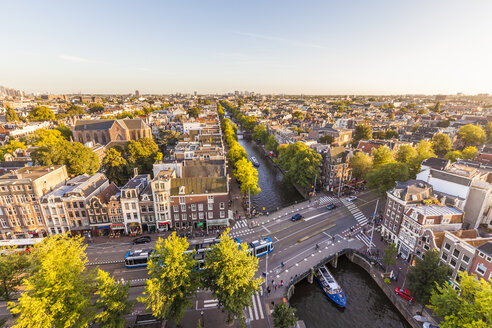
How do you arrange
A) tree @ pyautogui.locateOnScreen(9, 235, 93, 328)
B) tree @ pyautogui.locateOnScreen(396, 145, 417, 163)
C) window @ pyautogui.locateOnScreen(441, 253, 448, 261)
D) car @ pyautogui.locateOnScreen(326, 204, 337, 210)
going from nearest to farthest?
tree @ pyautogui.locateOnScreen(9, 235, 93, 328), window @ pyautogui.locateOnScreen(441, 253, 448, 261), car @ pyautogui.locateOnScreen(326, 204, 337, 210), tree @ pyautogui.locateOnScreen(396, 145, 417, 163)

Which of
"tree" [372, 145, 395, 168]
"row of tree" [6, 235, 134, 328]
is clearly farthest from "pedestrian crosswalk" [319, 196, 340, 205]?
"row of tree" [6, 235, 134, 328]

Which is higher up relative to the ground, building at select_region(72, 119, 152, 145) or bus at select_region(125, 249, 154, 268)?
building at select_region(72, 119, 152, 145)

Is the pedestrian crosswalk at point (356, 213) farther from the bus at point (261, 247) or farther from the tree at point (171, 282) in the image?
the tree at point (171, 282)

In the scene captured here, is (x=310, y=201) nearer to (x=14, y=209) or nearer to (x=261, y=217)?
(x=261, y=217)

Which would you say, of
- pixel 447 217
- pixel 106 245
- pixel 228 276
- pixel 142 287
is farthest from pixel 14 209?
pixel 447 217

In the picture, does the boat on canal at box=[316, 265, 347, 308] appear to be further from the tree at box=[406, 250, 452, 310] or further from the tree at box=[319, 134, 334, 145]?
the tree at box=[319, 134, 334, 145]

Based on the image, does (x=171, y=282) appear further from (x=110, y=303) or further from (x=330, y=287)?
(x=330, y=287)

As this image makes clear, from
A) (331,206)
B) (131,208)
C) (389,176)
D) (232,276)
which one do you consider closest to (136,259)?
(131,208)

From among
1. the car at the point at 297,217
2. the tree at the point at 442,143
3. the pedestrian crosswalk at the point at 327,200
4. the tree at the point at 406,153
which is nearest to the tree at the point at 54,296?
the car at the point at 297,217
